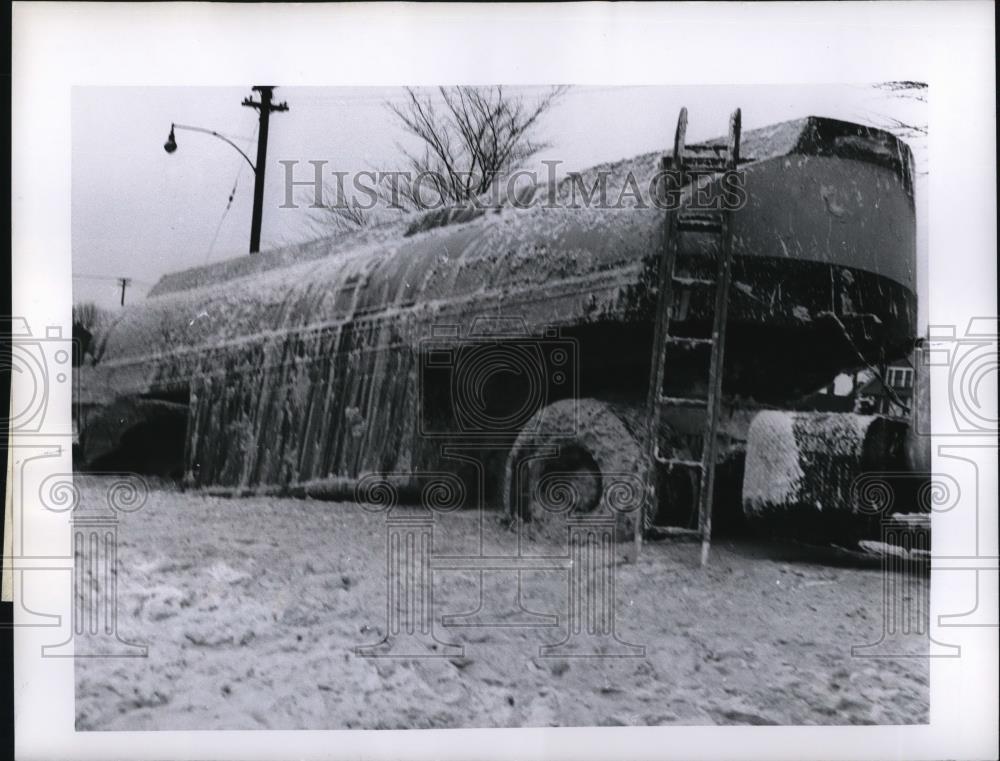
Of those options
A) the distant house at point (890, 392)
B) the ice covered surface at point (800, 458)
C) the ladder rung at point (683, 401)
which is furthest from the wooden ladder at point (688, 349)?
the distant house at point (890, 392)

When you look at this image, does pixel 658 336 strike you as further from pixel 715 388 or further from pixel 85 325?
pixel 85 325

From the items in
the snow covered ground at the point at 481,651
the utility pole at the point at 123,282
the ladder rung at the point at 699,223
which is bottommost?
the snow covered ground at the point at 481,651

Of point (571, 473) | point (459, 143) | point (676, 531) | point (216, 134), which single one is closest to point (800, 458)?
point (676, 531)

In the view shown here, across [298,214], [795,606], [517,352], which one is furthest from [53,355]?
[795,606]

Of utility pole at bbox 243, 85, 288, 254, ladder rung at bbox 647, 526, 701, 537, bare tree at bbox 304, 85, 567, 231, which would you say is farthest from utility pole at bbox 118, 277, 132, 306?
ladder rung at bbox 647, 526, 701, 537

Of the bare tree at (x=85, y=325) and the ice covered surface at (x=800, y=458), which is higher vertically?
the bare tree at (x=85, y=325)

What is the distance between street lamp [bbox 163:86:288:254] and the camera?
2816 mm

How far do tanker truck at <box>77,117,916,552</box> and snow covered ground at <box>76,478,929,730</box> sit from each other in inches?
6.1

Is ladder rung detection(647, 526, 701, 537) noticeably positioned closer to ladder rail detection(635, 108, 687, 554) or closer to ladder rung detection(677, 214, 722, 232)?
ladder rail detection(635, 108, 687, 554)

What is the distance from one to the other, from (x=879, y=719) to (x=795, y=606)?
441 millimetres

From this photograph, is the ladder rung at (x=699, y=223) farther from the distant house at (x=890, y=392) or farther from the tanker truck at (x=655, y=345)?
the distant house at (x=890, y=392)

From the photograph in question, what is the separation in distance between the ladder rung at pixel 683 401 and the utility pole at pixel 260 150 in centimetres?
132

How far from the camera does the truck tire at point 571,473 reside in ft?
9.13

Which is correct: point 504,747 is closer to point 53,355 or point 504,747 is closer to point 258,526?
point 258,526
